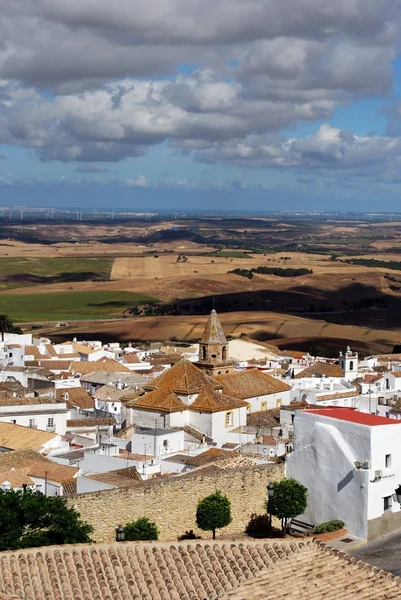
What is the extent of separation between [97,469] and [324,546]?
12.9 metres

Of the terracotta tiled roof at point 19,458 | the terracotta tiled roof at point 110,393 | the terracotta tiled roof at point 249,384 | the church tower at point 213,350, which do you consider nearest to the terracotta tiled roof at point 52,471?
the terracotta tiled roof at point 19,458

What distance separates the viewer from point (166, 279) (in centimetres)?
13825

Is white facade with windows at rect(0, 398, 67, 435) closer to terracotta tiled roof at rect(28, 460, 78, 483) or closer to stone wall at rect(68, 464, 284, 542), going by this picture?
terracotta tiled roof at rect(28, 460, 78, 483)

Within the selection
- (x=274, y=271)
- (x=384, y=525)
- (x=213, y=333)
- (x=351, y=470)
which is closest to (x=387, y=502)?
(x=384, y=525)

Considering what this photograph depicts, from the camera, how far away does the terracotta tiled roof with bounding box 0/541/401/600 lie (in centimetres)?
1261

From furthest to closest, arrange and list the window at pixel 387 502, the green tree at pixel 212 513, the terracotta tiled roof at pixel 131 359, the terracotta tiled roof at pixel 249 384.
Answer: the terracotta tiled roof at pixel 131 359 < the terracotta tiled roof at pixel 249 384 < the window at pixel 387 502 < the green tree at pixel 212 513

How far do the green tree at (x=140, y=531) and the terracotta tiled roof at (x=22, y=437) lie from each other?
37.4 ft

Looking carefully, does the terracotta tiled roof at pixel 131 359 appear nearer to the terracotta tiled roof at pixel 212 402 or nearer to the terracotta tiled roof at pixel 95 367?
the terracotta tiled roof at pixel 95 367

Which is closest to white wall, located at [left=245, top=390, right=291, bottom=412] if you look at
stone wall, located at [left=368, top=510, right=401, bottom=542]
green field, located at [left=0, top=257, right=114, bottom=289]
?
stone wall, located at [left=368, top=510, right=401, bottom=542]

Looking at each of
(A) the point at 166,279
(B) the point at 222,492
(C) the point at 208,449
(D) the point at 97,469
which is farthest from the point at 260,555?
(A) the point at 166,279

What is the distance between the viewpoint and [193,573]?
13609 millimetres

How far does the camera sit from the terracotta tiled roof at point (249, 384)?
36312 millimetres

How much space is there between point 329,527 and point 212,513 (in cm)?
319

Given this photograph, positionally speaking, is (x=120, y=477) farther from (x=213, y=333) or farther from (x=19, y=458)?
(x=213, y=333)
